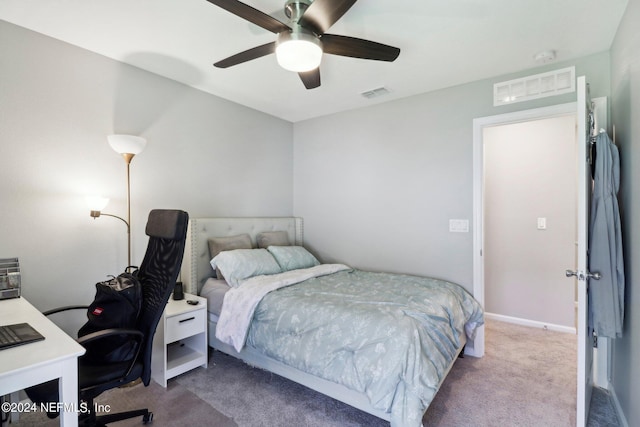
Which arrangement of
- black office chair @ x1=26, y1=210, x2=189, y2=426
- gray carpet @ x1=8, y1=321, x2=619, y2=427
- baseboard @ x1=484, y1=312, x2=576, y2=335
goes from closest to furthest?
black office chair @ x1=26, y1=210, x2=189, y2=426 → gray carpet @ x1=8, y1=321, x2=619, y2=427 → baseboard @ x1=484, y1=312, x2=576, y2=335

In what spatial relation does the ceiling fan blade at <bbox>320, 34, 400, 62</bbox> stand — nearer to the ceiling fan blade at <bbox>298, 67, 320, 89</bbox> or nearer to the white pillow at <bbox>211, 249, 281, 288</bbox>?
the ceiling fan blade at <bbox>298, 67, 320, 89</bbox>

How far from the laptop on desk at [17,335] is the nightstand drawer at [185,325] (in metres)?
1.03

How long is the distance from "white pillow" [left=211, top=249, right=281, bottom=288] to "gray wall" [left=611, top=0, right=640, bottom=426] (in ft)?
8.35

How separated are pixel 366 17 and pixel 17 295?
2.79 metres

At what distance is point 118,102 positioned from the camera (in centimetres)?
258

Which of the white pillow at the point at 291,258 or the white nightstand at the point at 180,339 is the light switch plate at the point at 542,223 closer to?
the white pillow at the point at 291,258

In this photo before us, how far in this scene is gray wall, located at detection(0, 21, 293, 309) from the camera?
2.11 meters

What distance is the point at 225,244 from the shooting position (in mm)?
3082

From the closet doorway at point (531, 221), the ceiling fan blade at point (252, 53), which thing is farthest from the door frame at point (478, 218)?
the ceiling fan blade at point (252, 53)

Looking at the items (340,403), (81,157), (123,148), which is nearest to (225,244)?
(123,148)

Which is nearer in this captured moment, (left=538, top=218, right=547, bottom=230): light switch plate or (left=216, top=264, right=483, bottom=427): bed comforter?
(left=216, top=264, right=483, bottom=427): bed comforter

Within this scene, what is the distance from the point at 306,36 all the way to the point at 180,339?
7.75 feet

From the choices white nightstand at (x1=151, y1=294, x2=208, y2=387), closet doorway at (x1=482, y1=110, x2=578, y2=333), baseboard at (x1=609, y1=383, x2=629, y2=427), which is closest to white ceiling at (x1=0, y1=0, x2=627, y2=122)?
closet doorway at (x1=482, y1=110, x2=578, y2=333)

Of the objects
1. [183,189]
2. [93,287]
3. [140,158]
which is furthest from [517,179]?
[93,287]
